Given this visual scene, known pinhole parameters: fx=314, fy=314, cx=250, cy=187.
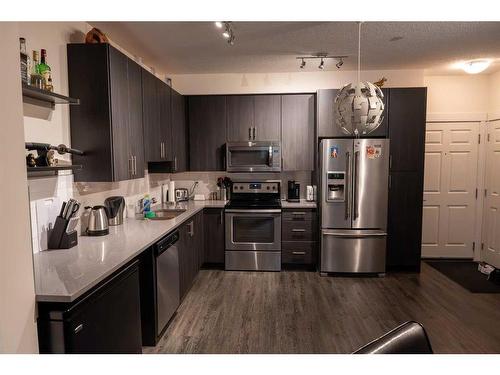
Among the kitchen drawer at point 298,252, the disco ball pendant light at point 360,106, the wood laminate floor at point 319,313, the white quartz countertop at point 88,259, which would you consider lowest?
the wood laminate floor at point 319,313

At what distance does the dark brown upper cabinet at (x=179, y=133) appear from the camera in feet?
12.5

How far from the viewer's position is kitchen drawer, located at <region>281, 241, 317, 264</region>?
4059 millimetres

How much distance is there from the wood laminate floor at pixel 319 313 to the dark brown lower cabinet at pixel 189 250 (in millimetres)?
216

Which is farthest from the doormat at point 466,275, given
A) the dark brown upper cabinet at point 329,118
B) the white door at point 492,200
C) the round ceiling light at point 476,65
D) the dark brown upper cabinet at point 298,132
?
the round ceiling light at point 476,65

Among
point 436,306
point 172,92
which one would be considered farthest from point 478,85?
point 172,92

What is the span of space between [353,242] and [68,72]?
3384 mm

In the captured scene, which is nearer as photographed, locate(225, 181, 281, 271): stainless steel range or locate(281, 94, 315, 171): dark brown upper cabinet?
locate(225, 181, 281, 271): stainless steel range

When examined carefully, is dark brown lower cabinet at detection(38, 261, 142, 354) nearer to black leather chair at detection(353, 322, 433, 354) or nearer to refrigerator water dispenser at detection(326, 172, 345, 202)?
black leather chair at detection(353, 322, 433, 354)

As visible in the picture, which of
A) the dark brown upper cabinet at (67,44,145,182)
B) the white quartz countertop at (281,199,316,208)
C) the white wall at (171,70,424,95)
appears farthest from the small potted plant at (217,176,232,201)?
the dark brown upper cabinet at (67,44,145,182)

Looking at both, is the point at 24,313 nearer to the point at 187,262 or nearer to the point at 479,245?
the point at 187,262

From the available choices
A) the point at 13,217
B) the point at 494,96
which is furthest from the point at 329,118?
the point at 13,217

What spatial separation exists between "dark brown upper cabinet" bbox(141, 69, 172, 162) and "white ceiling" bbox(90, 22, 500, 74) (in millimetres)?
399

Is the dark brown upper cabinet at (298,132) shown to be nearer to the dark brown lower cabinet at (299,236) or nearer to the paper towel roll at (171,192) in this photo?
the dark brown lower cabinet at (299,236)

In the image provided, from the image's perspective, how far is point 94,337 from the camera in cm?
157
